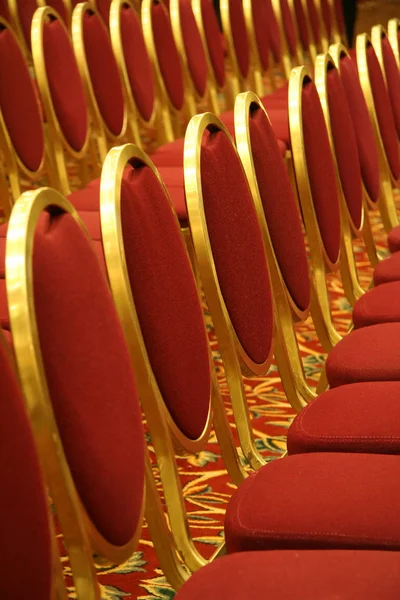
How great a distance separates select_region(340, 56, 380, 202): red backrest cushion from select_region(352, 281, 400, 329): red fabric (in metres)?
0.36

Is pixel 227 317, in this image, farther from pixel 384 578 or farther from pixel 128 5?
pixel 128 5

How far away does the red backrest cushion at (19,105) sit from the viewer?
2029 mm

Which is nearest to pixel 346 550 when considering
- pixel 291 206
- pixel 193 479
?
pixel 291 206

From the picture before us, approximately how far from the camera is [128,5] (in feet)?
8.20

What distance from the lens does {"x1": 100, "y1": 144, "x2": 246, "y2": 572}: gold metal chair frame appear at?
934mm

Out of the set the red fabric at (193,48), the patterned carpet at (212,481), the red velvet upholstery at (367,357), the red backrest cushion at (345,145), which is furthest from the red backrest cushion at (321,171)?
the red fabric at (193,48)

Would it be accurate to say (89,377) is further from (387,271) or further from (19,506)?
(387,271)

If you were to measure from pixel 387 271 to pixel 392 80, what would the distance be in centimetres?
68

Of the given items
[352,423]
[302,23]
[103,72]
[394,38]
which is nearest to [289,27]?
[302,23]

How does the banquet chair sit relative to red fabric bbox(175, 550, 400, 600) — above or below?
above

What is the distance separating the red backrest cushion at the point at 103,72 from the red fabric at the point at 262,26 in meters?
0.79

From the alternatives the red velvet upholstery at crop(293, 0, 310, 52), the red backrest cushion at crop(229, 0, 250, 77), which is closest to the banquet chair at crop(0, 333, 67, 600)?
the red backrest cushion at crop(229, 0, 250, 77)

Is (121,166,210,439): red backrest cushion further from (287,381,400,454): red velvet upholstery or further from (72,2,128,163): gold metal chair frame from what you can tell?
(72,2,128,163): gold metal chair frame

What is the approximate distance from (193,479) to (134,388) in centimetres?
81
